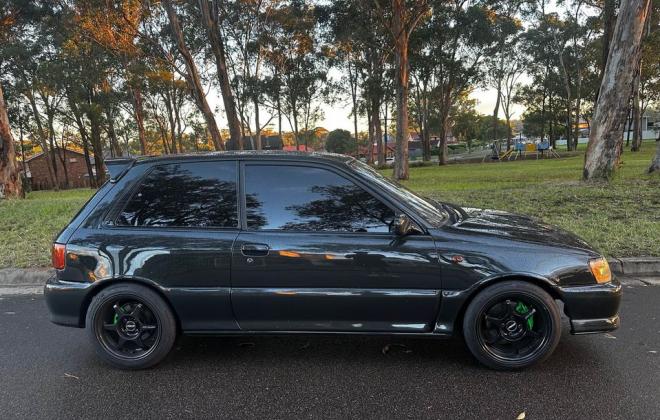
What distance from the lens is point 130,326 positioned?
343 cm

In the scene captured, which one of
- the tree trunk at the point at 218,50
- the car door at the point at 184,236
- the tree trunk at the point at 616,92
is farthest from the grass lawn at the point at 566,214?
the tree trunk at the point at 218,50

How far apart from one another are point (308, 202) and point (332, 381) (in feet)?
4.21

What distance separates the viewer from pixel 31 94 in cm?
3167

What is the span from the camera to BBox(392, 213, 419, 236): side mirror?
3133 millimetres

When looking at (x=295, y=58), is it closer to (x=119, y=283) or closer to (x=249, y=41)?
(x=249, y=41)

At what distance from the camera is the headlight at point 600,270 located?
3.17m

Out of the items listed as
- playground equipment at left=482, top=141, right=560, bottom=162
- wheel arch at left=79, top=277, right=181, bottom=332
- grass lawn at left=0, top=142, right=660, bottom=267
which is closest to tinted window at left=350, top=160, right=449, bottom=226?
wheel arch at left=79, top=277, right=181, bottom=332

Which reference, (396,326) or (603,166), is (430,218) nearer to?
(396,326)

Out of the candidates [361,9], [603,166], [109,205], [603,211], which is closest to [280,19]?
[361,9]

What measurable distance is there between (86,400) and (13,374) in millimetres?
871

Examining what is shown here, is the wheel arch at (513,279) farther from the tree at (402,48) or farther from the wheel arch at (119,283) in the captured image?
the tree at (402,48)

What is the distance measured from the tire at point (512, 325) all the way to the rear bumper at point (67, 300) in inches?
112

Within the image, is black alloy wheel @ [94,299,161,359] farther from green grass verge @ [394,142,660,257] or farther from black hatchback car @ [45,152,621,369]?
green grass verge @ [394,142,660,257]

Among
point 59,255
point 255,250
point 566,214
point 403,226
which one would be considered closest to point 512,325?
point 403,226
